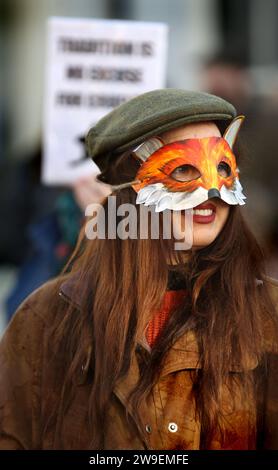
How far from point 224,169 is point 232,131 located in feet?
0.33

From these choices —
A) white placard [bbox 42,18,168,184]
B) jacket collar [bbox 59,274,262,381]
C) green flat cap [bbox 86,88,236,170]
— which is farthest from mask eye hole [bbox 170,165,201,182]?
white placard [bbox 42,18,168,184]

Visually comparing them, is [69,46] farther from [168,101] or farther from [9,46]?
[9,46]

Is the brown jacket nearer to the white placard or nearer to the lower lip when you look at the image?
the lower lip

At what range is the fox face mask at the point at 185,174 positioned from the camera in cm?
269

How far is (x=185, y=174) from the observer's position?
2.73m

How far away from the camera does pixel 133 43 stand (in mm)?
4461

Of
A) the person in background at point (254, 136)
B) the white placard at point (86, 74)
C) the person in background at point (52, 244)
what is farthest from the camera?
the person in background at point (52, 244)

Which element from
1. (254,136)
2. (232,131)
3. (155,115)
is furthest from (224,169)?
(254,136)

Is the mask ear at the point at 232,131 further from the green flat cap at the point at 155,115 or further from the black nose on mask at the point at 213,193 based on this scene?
the black nose on mask at the point at 213,193

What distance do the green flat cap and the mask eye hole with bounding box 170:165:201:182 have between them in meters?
0.11

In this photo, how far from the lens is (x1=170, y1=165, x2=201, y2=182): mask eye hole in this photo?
107 inches

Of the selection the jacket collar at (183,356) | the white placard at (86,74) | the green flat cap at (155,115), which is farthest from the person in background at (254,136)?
the white placard at (86,74)

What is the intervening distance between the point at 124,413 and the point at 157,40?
217 cm
